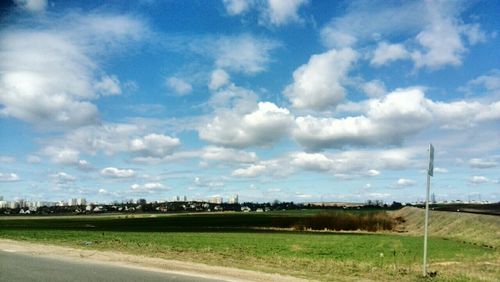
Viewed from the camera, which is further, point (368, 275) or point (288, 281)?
point (368, 275)

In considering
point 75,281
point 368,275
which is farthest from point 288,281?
point 75,281

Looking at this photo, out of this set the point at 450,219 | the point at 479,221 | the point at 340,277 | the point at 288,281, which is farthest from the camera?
the point at 450,219

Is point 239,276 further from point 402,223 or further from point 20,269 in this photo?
point 402,223

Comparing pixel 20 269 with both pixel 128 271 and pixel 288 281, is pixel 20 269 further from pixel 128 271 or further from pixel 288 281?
pixel 288 281

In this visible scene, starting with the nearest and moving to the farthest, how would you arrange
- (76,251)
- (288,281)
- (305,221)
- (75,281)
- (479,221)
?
(75,281) → (288,281) → (76,251) → (479,221) → (305,221)

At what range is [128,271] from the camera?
1555 cm

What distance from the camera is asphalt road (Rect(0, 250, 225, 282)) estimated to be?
44.9 feet

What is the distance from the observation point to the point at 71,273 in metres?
14.7

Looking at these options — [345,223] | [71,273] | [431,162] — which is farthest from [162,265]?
[345,223]

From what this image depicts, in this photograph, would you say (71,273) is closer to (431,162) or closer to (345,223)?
(431,162)

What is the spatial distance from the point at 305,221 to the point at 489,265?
8216 centimetres

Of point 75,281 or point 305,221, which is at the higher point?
Answer: point 75,281

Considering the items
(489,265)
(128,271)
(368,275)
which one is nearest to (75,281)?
(128,271)

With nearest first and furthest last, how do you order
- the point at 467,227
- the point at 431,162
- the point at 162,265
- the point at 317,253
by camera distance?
the point at 431,162 → the point at 162,265 → the point at 317,253 → the point at 467,227
